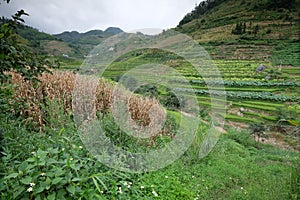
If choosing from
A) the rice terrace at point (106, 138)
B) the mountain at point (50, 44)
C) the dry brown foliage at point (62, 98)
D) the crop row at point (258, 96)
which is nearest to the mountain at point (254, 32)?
the crop row at point (258, 96)

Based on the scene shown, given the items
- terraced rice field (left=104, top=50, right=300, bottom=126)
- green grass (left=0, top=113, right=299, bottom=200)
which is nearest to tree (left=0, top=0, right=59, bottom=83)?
green grass (left=0, top=113, right=299, bottom=200)

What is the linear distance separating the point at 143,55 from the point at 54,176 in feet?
12.2

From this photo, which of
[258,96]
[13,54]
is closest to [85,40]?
[258,96]

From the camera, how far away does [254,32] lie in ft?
129

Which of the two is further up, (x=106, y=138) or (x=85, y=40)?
(x=85, y=40)

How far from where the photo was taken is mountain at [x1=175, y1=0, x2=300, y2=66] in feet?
105

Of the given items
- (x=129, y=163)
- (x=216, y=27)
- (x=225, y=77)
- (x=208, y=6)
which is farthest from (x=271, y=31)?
(x=129, y=163)

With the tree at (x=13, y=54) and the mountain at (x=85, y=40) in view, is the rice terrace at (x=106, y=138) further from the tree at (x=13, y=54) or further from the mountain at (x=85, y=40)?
the mountain at (x=85, y=40)

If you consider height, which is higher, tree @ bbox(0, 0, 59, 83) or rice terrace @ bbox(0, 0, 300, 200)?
tree @ bbox(0, 0, 59, 83)

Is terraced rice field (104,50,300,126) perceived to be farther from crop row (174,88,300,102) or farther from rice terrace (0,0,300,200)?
rice terrace (0,0,300,200)

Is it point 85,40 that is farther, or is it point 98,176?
point 85,40

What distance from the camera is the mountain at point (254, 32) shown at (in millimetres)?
32062

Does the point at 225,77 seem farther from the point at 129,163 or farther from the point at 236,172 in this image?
the point at 129,163

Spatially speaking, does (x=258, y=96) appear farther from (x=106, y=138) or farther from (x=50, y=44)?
(x=50, y=44)
